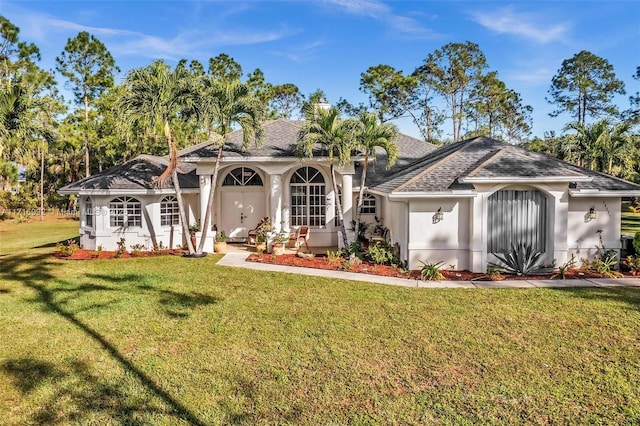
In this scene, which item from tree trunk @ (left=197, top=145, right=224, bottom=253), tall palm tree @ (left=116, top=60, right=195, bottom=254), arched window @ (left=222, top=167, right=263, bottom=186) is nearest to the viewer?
tall palm tree @ (left=116, top=60, right=195, bottom=254)

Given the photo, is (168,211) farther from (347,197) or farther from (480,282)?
(480,282)

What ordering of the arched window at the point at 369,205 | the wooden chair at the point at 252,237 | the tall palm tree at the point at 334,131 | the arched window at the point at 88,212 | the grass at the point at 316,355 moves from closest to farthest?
the grass at the point at 316,355 < the tall palm tree at the point at 334,131 < the wooden chair at the point at 252,237 < the arched window at the point at 88,212 < the arched window at the point at 369,205

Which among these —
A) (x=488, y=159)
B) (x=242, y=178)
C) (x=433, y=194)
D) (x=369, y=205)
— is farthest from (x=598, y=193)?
(x=242, y=178)

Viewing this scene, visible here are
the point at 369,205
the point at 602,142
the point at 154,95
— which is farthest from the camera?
the point at 602,142

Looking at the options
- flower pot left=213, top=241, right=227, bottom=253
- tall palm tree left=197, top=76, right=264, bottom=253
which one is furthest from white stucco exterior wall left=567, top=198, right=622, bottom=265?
flower pot left=213, top=241, right=227, bottom=253

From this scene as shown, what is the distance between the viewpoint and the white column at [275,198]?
15789 mm

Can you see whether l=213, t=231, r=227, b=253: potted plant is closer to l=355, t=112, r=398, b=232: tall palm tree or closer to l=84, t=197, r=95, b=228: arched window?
l=84, t=197, r=95, b=228: arched window

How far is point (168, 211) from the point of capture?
16516 millimetres

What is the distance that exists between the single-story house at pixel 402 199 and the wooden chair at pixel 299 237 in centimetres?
52

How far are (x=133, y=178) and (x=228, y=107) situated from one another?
5.84 m

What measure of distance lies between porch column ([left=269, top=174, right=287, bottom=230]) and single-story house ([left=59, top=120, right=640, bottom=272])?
1.6 inches

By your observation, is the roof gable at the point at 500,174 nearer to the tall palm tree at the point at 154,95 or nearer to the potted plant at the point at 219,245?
the potted plant at the point at 219,245

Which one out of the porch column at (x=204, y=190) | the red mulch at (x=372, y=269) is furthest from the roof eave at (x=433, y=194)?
the porch column at (x=204, y=190)

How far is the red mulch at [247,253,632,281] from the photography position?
11.2 metres
